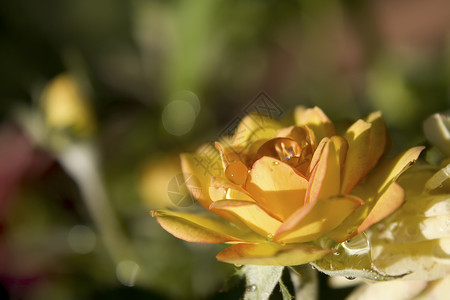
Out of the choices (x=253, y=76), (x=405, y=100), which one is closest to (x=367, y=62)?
(x=405, y=100)

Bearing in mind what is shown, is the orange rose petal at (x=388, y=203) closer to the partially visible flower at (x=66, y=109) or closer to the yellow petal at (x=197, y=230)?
the yellow petal at (x=197, y=230)

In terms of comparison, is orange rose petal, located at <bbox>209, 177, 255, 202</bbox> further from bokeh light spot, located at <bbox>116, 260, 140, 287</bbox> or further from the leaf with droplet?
bokeh light spot, located at <bbox>116, 260, 140, 287</bbox>

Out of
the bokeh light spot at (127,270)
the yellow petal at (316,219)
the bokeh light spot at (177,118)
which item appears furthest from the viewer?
the bokeh light spot at (177,118)

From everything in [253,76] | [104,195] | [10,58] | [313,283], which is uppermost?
[10,58]

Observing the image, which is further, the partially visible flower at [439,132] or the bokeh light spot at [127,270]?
the bokeh light spot at [127,270]

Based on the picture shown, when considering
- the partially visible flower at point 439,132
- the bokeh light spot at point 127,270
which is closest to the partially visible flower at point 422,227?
the partially visible flower at point 439,132

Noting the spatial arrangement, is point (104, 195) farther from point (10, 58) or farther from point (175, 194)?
point (10, 58)

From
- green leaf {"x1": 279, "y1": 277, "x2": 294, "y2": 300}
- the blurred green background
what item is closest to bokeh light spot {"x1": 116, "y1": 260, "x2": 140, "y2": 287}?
the blurred green background

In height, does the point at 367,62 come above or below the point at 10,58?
below
